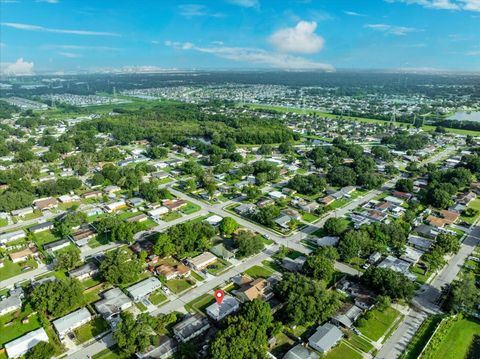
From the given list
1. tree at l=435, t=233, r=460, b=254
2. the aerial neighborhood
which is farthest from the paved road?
tree at l=435, t=233, r=460, b=254

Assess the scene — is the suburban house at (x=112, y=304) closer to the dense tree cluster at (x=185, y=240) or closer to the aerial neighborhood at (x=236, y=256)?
the aerial neighborhood at (x=236, y=256)

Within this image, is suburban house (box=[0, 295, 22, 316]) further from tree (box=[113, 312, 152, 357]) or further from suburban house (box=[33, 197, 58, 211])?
suburban house (box=[33, 197, 58, 211])

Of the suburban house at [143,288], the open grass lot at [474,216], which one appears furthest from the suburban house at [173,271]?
the open grass lot at [474,216]

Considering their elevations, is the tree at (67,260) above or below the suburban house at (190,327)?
above

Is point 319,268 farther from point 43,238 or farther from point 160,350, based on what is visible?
point 43,238

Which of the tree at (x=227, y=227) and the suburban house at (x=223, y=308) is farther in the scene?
the tree at (x=227, y=227)

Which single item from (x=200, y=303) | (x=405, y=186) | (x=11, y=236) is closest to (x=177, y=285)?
(x=200, y=303)

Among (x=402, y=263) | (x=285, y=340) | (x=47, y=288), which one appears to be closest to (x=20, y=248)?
(x=47, y=288)
